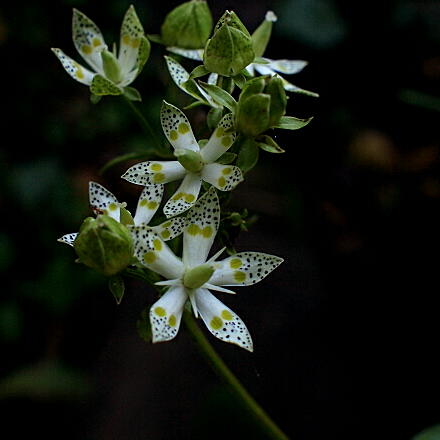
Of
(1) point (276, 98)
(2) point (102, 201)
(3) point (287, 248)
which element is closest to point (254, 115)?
(1) point (276, 98)

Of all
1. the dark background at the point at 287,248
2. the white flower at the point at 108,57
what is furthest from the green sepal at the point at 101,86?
the dark background at the point at 287,248

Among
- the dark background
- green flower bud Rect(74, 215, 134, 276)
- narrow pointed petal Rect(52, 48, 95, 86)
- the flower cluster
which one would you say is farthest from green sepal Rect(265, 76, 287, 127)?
the dark background

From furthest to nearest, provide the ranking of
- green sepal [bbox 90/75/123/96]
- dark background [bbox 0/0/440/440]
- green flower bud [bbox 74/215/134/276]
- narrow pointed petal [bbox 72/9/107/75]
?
dark background [bbox 0/0/440/440], narrow pointed petal [bbox 72/9/107/75], green sepal [bbox 90/75/123/96], green flower bud [bbox 74/215/134/276]

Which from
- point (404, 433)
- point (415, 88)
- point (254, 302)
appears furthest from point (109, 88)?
point (415, 88)

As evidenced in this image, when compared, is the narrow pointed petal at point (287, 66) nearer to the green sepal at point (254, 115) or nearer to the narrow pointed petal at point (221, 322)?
the green sepal at point (254, 115)

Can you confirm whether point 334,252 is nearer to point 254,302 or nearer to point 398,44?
point 254,302

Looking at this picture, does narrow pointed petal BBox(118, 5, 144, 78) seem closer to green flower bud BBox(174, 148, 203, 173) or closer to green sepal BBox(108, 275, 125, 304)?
green flower bud BBox(174, 148, 203, 173)
